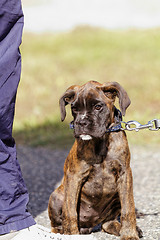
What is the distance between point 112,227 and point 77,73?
13.7 m

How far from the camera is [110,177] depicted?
4.27 m

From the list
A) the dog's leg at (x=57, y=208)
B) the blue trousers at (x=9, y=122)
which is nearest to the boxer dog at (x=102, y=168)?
the dog's leg at (x=57, y=208)

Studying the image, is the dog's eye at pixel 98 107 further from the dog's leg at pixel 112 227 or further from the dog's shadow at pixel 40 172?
the dog's shadow at pixel 40 172

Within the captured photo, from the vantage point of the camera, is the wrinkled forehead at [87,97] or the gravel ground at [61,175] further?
the gravel ground at [61,175]

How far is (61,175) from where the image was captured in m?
8.03

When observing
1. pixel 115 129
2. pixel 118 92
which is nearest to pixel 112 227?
pixel 115 129

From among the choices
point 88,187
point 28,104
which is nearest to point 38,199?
point 88,187

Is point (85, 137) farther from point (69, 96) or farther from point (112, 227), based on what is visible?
point (112, 227)

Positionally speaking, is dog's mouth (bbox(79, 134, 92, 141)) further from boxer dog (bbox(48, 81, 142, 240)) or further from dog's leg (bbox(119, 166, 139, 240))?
dog's leg (bbox(119, 166, 139, 240))

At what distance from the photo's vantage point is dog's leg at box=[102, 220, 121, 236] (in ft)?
15.3

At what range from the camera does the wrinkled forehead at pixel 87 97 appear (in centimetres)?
402

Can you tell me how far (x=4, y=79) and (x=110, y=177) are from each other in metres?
1.41

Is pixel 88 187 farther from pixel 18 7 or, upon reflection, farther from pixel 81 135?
pixel 18 7

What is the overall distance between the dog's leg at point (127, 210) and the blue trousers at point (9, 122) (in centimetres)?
92
